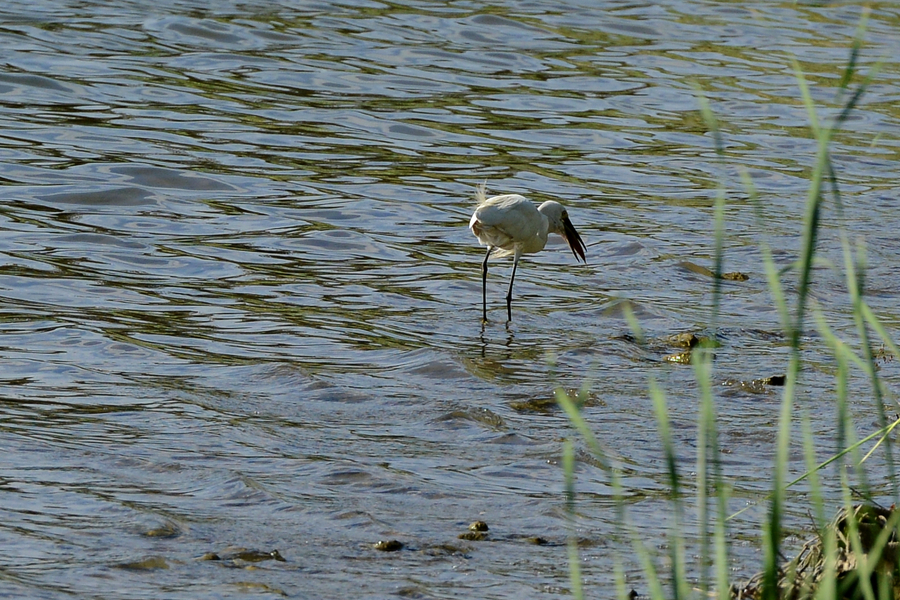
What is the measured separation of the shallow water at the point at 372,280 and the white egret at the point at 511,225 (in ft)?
0.89

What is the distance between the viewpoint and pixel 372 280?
23.2ft

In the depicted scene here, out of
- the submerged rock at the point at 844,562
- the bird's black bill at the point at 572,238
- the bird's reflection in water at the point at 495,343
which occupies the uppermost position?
the submerged rock at the point at 844,562

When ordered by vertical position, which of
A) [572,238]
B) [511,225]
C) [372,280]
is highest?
[511,225]

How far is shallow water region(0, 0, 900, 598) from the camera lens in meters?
3.83

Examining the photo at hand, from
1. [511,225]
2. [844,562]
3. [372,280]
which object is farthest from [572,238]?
[844,562]

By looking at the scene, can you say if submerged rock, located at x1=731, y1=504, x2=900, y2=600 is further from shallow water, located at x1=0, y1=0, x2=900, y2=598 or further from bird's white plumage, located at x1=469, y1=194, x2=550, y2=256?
bird's white plumage, located at x1=469, y1=194, x2=550, y2=256

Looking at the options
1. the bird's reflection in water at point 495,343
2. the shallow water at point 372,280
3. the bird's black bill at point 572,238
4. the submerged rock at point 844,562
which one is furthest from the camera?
the bird's black bill at point 572,238

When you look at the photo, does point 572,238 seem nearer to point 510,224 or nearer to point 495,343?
point 510,224

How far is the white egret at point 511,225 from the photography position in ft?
22.0

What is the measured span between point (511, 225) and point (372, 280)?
2.76ft

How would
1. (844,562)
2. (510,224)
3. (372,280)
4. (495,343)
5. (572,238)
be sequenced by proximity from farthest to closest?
(572,238), (372,280), (510,224), (495,343), (844,562)

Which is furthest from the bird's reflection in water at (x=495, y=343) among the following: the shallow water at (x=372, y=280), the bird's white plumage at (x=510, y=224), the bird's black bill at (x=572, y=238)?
the bird's black bill at (x=572, y=238)

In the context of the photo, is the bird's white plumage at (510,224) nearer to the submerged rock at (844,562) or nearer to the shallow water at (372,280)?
the shallow water at (372,280)

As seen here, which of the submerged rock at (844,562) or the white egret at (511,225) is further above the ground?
the submerged rock at (844,562)
